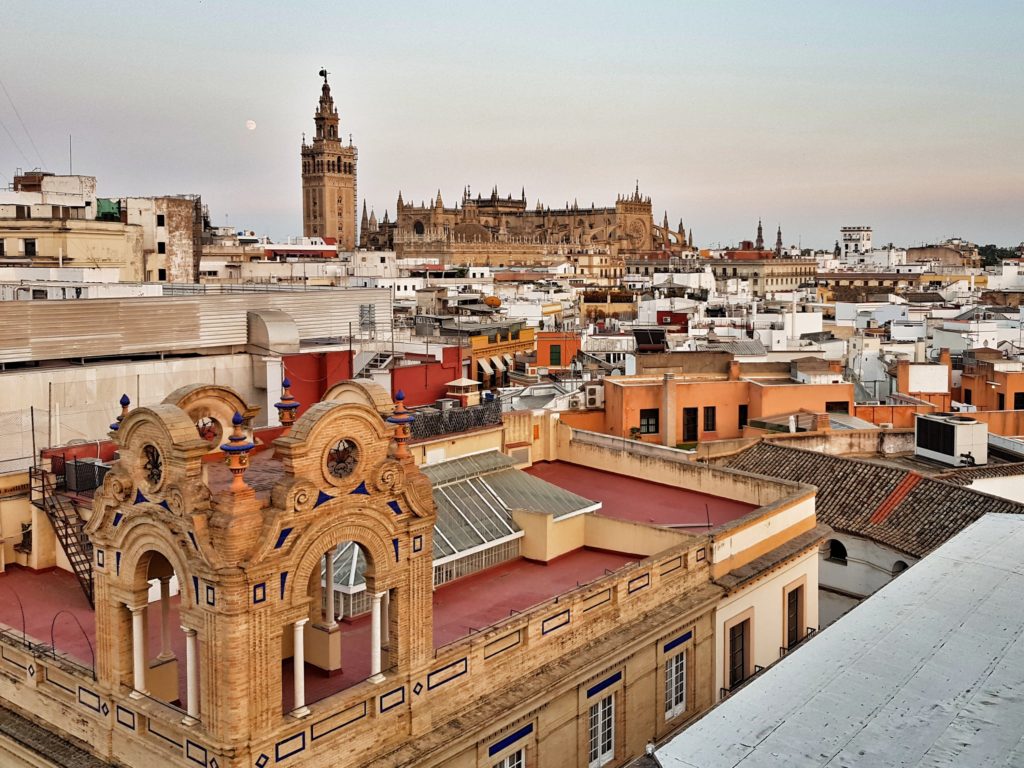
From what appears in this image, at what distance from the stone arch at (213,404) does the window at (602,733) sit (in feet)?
16.8

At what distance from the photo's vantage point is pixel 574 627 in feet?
38.2

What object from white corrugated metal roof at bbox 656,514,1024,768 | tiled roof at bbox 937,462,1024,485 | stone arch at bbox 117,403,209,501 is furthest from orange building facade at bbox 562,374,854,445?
stone arch at bbox 117,403,209,501

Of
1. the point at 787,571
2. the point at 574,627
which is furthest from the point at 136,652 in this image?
the point at 787,571

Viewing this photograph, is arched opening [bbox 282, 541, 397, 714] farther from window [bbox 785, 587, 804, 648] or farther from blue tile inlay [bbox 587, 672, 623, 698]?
window [bbox 785, 587, 804, 648]

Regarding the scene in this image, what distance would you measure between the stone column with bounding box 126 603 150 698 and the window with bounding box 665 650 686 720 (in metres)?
6.52

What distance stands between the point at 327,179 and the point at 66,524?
465ft

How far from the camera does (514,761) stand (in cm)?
1077

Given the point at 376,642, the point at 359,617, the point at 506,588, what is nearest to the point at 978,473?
the point at 506,588

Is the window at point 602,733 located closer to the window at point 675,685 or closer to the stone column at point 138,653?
the window at point 675,685

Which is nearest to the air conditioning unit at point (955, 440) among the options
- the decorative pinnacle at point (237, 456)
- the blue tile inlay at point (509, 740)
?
the blue tile inlay at point (509, 740)

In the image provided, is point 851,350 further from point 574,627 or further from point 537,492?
point 574,627

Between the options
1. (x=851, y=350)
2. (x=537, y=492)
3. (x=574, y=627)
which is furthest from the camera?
(x=851, y=350)

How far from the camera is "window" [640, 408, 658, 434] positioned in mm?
28875

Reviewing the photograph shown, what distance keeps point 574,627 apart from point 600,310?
5902cm
